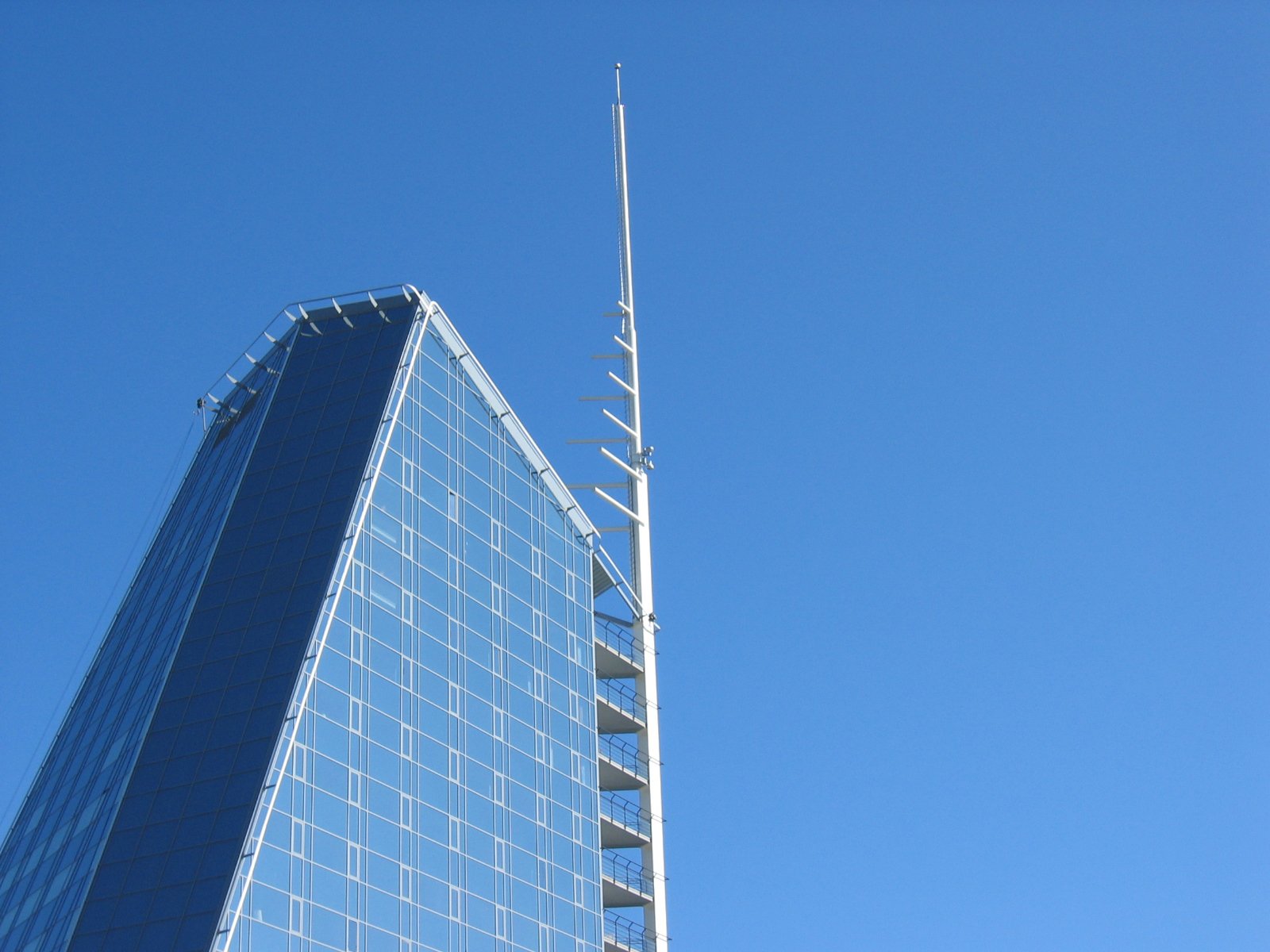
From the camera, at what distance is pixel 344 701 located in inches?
2795

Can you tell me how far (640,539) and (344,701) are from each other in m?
34.7

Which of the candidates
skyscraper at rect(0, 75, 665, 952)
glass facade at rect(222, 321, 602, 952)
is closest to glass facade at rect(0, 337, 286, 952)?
skyscraper at rect(0, 75, 665, 952)

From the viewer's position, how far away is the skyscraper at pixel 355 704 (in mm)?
67125

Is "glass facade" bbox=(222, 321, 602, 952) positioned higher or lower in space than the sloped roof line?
lower

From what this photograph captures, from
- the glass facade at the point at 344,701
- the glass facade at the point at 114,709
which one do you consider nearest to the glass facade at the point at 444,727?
the glass facade at the point at 344,701

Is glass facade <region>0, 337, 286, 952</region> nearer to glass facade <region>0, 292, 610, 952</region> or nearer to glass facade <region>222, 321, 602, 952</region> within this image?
glass facade <region>0, 292, 610, 952</region>

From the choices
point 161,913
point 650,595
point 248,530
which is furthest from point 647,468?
point 161,913

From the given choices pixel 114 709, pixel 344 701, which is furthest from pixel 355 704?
pixel 114 709

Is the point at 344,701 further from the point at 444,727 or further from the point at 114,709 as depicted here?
the point at 114,709

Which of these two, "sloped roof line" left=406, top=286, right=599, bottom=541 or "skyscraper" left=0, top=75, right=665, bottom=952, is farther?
"sloped roof line" left=406, top=286, right=599, bottom=541

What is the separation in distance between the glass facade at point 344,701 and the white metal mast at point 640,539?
13.3 feet

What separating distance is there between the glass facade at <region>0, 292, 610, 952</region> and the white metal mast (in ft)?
13.3

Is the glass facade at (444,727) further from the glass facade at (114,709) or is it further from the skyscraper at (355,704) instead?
the glass facade at (114,709)

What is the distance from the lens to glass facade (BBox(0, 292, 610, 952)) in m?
67.0
